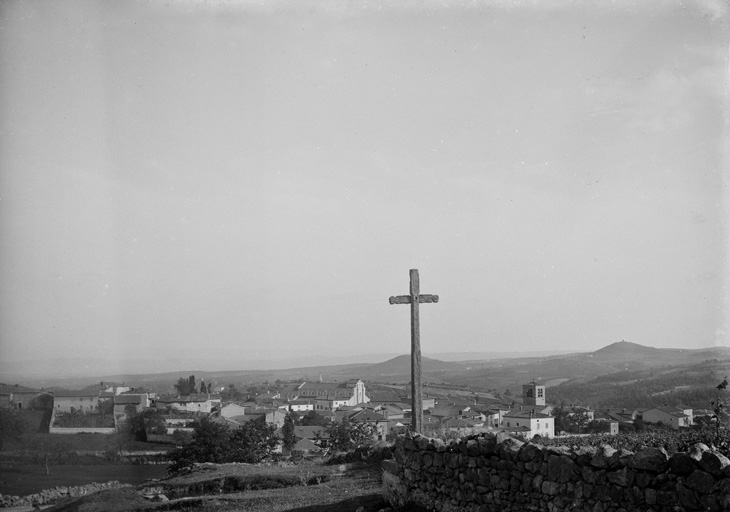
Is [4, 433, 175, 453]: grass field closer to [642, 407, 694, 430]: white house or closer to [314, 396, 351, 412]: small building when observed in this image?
[642, 407, 694, 430]: white house

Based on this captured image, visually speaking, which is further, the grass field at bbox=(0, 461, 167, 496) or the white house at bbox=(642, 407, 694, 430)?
the grass field at bbox=(0, 461, 167, 496)

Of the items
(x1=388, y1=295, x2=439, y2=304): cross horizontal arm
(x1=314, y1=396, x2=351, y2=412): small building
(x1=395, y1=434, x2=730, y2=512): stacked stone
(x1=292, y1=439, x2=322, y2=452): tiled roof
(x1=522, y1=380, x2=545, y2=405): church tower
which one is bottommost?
(x1=314, y1=396, x2=351, y2=412): small building

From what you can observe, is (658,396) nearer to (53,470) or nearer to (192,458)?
(192,458)

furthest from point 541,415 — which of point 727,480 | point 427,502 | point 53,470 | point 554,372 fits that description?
point 554,372

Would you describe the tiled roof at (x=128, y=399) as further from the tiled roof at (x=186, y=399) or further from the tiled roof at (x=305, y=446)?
the tiled roof at (x=305, y=446)

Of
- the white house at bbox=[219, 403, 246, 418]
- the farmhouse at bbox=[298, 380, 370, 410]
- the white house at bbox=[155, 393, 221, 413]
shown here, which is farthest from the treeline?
the farmhouse at bbox=[298, 380, 370, 410]

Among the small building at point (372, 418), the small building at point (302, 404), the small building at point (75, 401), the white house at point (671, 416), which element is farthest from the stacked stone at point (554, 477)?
the small building at point (302, 404)

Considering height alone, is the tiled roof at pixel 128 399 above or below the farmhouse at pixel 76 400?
below
